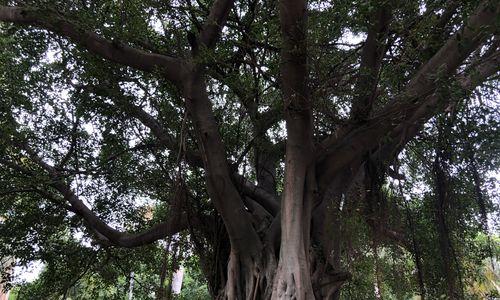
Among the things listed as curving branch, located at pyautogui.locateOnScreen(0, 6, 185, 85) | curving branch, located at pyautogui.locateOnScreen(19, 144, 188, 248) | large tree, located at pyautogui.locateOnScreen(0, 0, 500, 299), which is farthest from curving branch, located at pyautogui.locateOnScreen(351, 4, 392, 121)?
curving branch, located at pyautogui.locateOnScreen(19, 144, 188, 248)

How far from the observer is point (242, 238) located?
404 centimetres

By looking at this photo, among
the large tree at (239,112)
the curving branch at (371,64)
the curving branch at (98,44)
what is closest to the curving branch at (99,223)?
the large tree at (239,112)

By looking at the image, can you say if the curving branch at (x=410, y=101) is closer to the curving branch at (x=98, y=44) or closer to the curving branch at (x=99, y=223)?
the curving branch at (x=98, y=44)

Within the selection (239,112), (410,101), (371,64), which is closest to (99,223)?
(239,112)

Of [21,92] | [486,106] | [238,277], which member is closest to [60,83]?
[21,92]

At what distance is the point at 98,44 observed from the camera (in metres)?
3.86

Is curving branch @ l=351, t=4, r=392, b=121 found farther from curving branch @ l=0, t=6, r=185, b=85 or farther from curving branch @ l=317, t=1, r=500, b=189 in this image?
curving branch @ l=0, t=6, r=185, b=85

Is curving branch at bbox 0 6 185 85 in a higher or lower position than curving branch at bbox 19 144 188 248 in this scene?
higher

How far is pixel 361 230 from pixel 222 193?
1.44 meters

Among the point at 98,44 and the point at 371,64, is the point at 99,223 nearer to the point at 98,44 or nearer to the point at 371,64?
the point at 98,44

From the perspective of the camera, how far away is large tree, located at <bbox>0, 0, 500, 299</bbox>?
3.43 m

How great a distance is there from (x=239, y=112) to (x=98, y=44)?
1.65 m

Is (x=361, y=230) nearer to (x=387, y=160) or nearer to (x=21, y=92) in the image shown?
(x=387, y=160)

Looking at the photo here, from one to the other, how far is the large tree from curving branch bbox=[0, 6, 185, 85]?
0.04 feet
